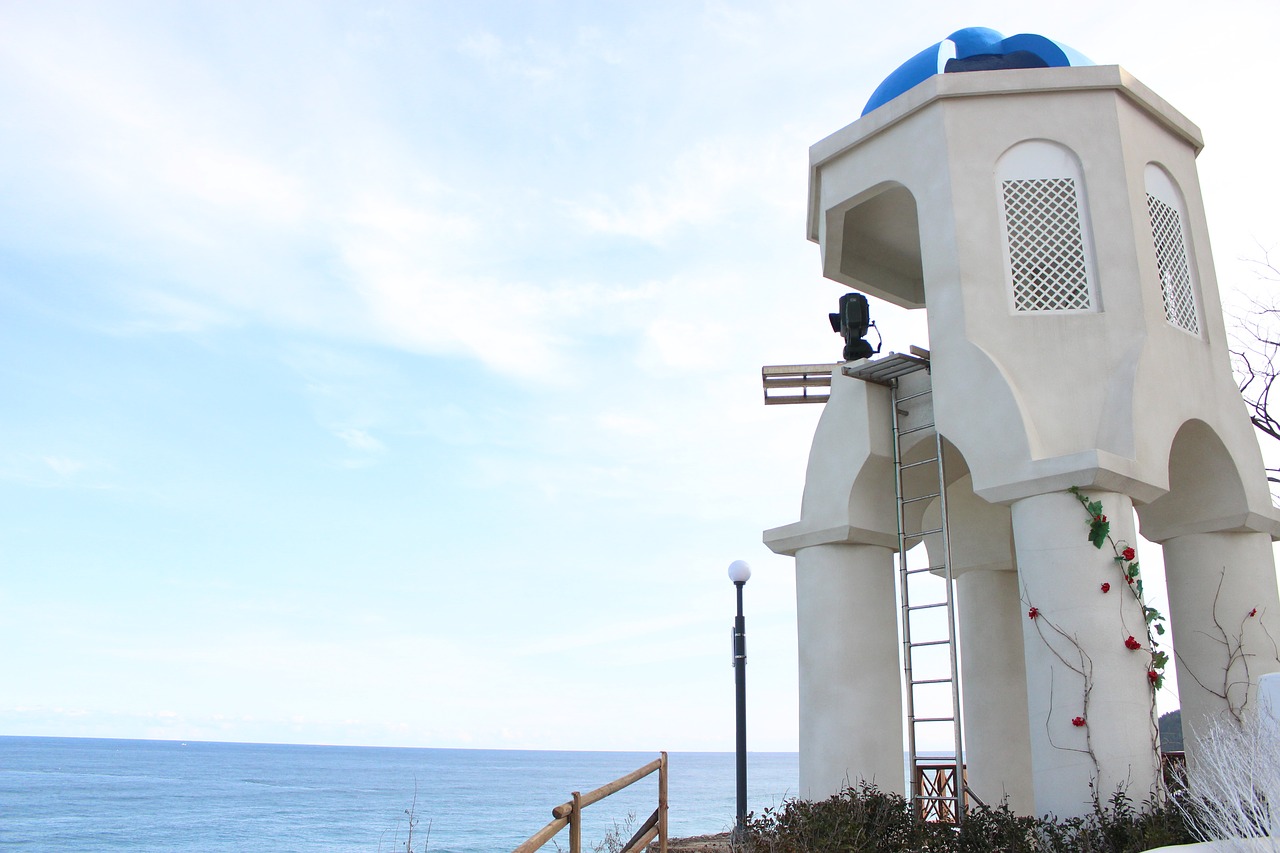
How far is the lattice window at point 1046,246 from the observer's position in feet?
33.9

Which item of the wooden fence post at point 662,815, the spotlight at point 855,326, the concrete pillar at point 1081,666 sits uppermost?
the spotlight at point 855,326

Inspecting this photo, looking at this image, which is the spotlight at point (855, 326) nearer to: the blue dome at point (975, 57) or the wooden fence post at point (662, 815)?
the blue dome at point (975, 57)

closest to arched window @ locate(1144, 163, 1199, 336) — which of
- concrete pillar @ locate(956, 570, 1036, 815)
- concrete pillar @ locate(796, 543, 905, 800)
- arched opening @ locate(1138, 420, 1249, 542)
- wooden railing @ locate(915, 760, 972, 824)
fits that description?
arched opening @ locate(1138, 420, 1249, 542)

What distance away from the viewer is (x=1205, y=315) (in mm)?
11258

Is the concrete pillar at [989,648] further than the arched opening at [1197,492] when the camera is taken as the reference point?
Yes

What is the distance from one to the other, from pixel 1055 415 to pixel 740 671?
4.91m

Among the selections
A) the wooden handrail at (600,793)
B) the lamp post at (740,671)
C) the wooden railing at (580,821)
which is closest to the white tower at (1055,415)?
the lamp post at (740,671)

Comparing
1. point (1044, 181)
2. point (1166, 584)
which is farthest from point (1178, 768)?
point (1044, 181)

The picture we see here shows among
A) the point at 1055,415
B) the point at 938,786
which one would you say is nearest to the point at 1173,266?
the point at 1055,415

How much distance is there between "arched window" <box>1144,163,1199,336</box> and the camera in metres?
11.0

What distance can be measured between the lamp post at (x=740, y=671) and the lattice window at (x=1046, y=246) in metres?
4.77

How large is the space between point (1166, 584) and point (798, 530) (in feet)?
13.1

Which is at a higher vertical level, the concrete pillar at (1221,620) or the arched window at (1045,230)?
the arched window at (1045,230)

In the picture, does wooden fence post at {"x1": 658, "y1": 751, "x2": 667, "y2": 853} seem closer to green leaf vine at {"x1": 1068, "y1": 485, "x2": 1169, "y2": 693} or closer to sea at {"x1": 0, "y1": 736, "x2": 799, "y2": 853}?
green leaf vine at {"x1": 1068, "y1": 485, "x2": 1169, "y2": 693}
